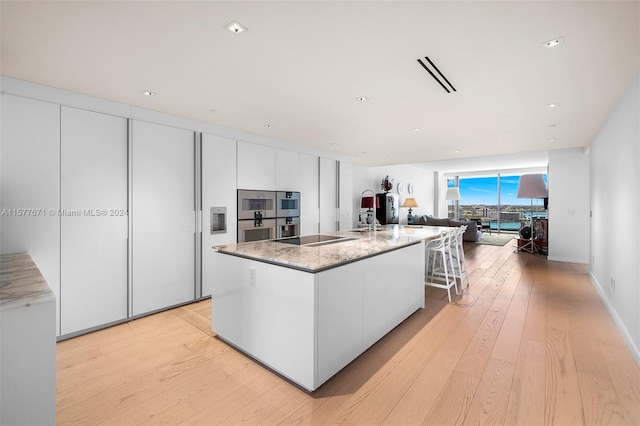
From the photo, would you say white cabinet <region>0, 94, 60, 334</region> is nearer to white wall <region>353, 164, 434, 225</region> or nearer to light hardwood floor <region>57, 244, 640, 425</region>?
light hardwood floor <region>57, 244, 640, 425</region>

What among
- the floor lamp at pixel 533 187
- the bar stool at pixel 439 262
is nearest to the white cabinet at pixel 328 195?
the bar stool at pixel 439 262

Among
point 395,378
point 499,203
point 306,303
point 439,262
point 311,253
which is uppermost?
point 499,203

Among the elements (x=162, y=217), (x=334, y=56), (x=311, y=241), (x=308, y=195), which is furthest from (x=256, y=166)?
(x=334, y=56)

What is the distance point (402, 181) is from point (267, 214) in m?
7.03

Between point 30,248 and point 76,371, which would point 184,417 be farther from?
point 30,248

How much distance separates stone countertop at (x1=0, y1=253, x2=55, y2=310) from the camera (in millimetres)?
1083

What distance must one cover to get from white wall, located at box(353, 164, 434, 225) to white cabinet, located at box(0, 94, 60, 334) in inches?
246

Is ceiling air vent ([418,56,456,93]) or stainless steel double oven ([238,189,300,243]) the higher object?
ceiling air vent ([418,56,456,93])

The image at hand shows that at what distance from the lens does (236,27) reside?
1.80 meters

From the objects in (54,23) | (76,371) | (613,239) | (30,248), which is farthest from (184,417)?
(613,239)

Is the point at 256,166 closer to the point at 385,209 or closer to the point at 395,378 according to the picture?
the point at 395,378

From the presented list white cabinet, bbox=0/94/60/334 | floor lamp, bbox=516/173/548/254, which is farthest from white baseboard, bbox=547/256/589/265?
white cabinet, bbox=0/94/60/334

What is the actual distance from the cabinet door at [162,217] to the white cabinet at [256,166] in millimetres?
744

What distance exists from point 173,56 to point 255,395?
2510 millimetres
